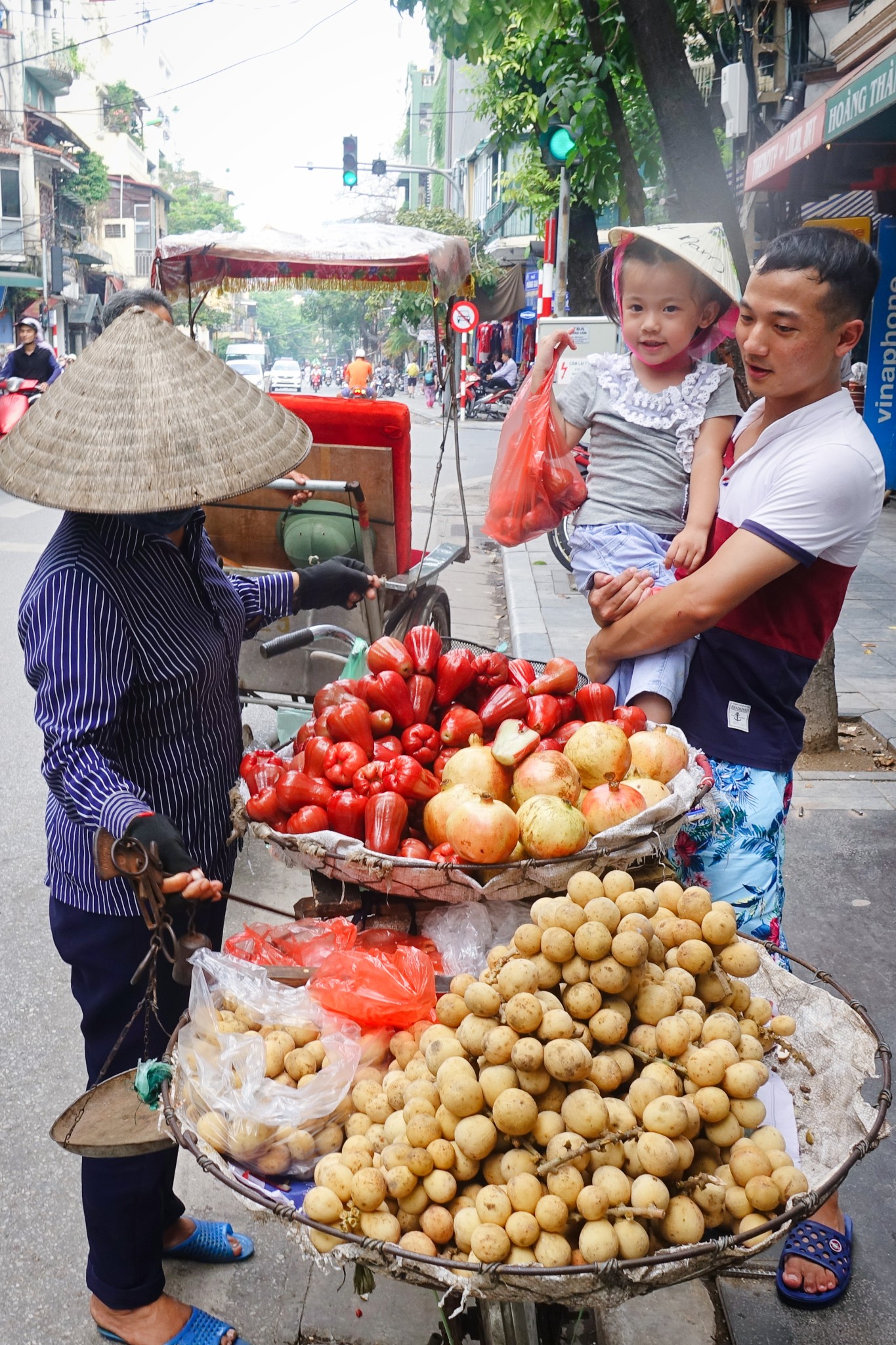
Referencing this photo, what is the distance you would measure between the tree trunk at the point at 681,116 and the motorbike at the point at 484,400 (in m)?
22.6

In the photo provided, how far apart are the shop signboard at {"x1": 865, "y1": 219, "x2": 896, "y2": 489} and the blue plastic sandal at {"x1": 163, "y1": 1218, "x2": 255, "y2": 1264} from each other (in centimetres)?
959

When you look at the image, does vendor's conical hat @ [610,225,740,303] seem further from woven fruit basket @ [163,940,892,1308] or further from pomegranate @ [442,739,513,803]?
woven fruit basket @ [163,940,892,1308]

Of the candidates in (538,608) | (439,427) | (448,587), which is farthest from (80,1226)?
(439,427)

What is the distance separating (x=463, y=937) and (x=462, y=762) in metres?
0.33

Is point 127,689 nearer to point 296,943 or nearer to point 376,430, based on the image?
point 296,943

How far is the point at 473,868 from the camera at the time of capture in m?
1.78

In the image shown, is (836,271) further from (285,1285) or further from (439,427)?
(439,427)

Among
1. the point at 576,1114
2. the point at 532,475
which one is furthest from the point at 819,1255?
the point at 532,475

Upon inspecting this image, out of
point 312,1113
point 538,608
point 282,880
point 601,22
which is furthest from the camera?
point 538,608

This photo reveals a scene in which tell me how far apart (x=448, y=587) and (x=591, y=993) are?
29.5 feet

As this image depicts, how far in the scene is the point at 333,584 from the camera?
108 inches

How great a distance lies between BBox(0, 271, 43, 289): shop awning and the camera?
113ft

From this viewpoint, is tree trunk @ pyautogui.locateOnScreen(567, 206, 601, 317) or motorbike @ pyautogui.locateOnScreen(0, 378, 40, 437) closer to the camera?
motorbike @ pyautogui.locateOnScreen(0, 378, 40, 437)

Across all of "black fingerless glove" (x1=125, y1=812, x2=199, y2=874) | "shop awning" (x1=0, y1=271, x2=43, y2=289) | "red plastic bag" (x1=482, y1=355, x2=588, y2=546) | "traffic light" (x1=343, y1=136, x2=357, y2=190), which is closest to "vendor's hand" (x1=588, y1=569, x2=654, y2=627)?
"red plastic bag" (x1=482, y1=355, x2=588, y2=546)
